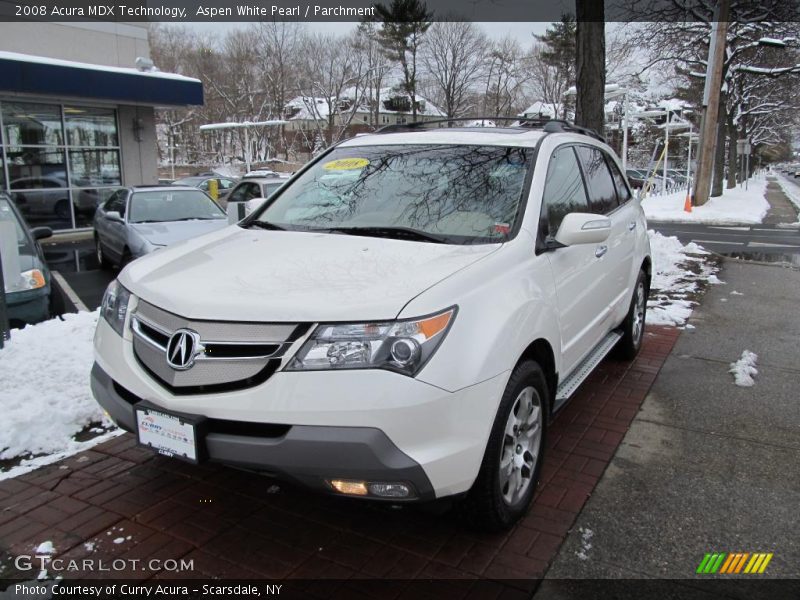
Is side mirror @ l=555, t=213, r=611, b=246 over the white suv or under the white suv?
over

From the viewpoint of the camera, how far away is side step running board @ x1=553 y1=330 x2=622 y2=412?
3.63m

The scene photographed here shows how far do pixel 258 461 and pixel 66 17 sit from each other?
17.3 meters

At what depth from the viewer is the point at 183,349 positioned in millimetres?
2625

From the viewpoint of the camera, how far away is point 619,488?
3.46 m

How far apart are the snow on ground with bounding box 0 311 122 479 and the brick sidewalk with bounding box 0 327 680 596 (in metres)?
0.21

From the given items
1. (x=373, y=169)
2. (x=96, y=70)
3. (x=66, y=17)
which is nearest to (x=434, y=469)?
(x=373, y=169)

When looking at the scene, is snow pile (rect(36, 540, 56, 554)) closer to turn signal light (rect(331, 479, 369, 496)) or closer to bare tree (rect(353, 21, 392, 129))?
turn signal light (rect(331, 479, 369, 496))

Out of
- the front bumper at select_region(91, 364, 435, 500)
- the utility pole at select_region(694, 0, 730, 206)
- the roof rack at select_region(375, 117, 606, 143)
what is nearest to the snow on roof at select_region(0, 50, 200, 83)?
the roof rack at select_region(375, 117, 606, 143)

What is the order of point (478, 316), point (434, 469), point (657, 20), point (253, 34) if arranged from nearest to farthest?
point (434, 469) < point (478, 316) < point (657, 20) < point (253, 34)

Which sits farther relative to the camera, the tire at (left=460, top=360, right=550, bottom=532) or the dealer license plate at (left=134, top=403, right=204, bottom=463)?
the tire at (left=460, top=360, right=550, bottom=532)

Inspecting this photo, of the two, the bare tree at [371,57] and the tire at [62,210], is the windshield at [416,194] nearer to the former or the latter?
the tire at [62,210]

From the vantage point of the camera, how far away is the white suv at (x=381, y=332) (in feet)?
7.91

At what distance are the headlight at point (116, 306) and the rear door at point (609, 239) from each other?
2.81m

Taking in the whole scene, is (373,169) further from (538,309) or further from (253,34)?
(253,34)
